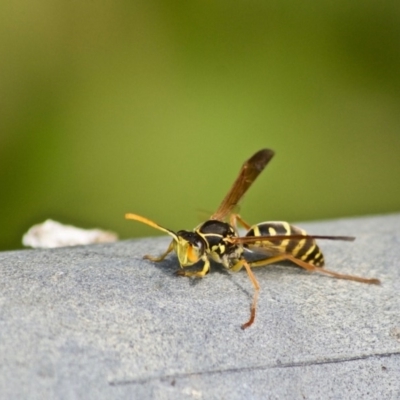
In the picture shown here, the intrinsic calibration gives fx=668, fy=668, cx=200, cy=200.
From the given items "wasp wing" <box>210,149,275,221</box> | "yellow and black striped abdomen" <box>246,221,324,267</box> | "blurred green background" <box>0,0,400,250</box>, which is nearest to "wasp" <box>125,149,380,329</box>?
"yellow and black striped abdomen" <box>246,221,324,267</box>

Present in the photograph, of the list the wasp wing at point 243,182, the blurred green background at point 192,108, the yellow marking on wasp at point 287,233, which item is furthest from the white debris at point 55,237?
the yellow marking on wasp at point 287,233

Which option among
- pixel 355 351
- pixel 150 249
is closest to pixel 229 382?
pixel 355 351

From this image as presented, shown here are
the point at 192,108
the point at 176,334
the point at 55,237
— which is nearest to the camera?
the point at 176,334

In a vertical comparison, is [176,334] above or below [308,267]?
above

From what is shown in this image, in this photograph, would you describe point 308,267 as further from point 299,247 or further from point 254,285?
point 254,285

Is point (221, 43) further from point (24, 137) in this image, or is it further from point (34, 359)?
point (34, 359)

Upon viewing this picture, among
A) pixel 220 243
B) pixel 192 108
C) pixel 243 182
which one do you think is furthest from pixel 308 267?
pixel 192 108

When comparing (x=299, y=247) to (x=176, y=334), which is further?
(x=299, y=247)
